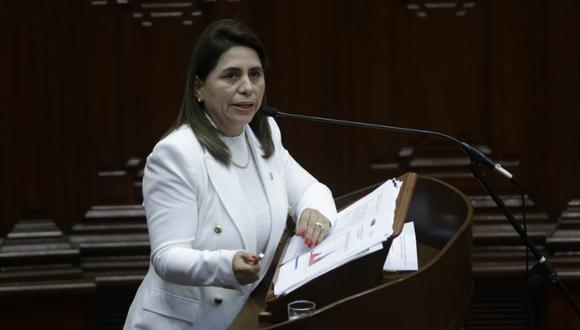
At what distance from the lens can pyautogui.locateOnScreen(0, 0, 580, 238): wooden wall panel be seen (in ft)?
11.6

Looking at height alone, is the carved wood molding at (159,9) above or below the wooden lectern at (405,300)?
above

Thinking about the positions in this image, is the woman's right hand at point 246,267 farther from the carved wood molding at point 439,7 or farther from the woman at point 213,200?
the carved wood molding at point 439,7

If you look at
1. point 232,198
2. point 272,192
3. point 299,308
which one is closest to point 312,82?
point 272,192

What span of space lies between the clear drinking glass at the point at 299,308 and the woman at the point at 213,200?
0.23 metres

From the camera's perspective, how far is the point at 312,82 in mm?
3557

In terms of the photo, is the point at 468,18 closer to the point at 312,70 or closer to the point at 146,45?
the point at 312,70

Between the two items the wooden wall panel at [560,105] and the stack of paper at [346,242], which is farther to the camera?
the wooden wall panel at [560,105]

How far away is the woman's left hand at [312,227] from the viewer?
2104 mm

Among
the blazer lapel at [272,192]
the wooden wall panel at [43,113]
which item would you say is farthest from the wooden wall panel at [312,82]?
the blazer lapel at [272,192]

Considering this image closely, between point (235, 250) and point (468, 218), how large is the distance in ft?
1.58

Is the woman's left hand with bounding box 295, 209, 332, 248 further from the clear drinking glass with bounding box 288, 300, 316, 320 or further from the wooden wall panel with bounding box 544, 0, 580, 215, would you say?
the wooden wall panel with bounding box 544, 0, 580, 215

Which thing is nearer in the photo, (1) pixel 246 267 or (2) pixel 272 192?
(1) pixel 246 267

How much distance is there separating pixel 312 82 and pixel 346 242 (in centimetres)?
173

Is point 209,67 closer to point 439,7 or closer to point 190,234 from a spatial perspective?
point 190,234
